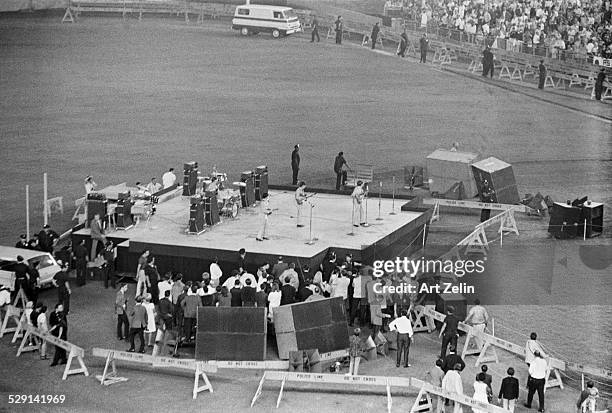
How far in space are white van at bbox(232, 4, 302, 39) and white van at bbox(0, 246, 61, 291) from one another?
2326 cm

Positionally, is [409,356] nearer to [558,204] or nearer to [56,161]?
[558,204]

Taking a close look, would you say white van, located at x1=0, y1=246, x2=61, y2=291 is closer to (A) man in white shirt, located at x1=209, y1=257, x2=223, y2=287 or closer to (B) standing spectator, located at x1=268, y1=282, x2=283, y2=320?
(A) man in white shirt, located at x1=209, y1=257, x2=223, y2=287

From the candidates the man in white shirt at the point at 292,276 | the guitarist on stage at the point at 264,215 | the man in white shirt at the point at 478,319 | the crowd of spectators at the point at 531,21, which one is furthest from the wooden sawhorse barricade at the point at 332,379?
the crowd of spectators at the point at 531,21

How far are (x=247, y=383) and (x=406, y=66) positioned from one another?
101ft

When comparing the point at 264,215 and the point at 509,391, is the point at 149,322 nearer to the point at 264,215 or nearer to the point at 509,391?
the point at 264,215

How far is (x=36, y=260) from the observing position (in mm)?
31469

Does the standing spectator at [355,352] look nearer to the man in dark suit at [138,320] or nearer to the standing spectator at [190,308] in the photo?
the standing spectator at [190,308]

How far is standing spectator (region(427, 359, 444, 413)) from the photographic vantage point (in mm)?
25016

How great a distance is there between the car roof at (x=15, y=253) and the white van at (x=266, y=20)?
23.2 meters

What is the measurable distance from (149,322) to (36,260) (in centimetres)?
479

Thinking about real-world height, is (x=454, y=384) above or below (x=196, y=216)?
below

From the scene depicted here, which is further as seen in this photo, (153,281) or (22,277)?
(153,281)

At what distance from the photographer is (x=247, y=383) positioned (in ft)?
87.5

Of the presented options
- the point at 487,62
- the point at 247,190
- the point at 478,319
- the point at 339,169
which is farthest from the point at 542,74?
the point at 478,319
